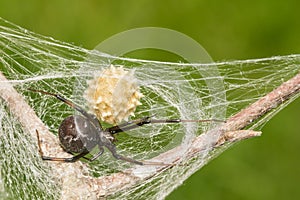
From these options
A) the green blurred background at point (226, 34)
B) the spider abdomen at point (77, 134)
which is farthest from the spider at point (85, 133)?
the green blurred background at point (226, 34)

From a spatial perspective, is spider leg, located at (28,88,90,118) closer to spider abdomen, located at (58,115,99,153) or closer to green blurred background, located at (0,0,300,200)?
spider abdomen, located at (58,115,99,153)

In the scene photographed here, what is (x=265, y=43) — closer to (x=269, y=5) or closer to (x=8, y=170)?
(x=269, y=5)

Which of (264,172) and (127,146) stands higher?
(127,146)

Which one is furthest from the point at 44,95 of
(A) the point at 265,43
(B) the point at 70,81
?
(A) the point at 265,43

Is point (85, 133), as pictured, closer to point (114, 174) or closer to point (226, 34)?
point (114, 174)

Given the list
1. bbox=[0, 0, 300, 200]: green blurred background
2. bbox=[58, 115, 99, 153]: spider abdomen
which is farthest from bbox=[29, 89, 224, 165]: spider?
bbox=[0, 0, 300, 200]: green blurred background

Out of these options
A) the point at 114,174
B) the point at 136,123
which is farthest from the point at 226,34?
the point at 114,174
